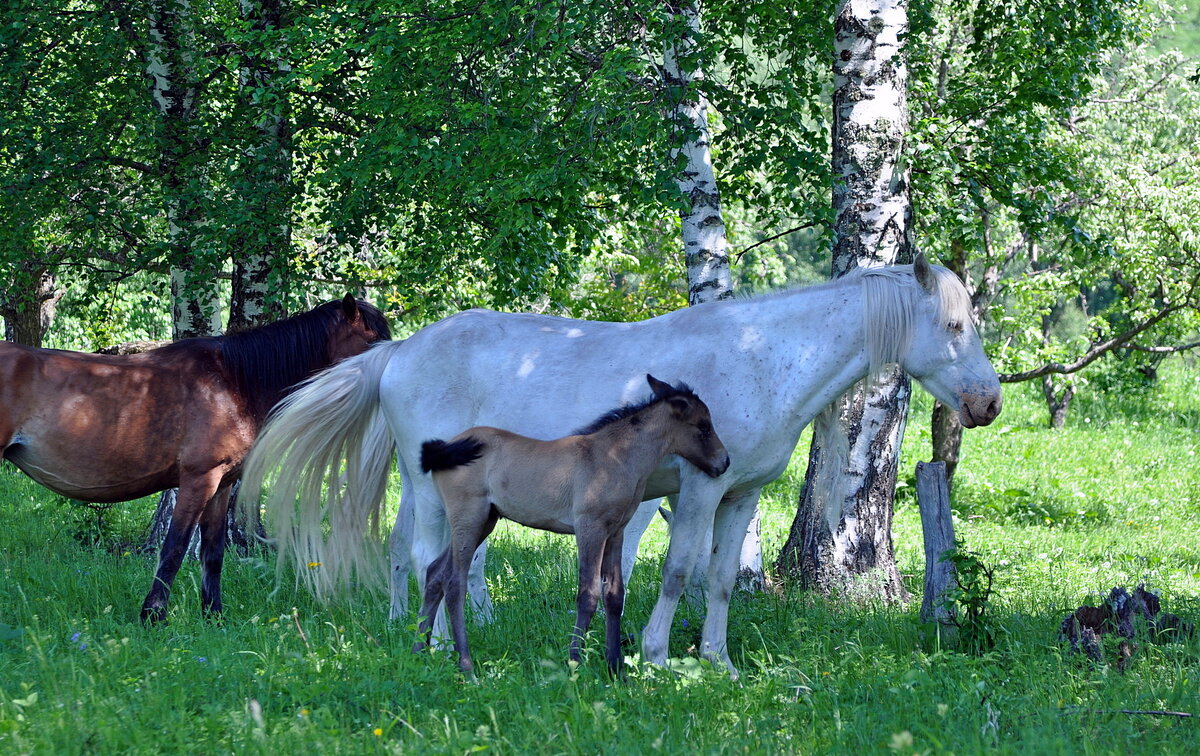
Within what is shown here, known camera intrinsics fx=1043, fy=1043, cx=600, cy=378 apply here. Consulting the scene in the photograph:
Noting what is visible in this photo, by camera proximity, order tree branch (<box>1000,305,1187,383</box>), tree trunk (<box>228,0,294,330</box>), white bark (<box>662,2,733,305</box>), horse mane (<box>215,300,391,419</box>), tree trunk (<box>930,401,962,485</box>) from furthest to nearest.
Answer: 1. tree branch (<box>1000,305,1187,383</box>)
2. tree trunk (<box>930,401,962,485</box>)
3. tree trunk (<box>228,0,294,330</box>)
4. white bark (<box>662,2,733,305</box>)
5. horse mane (<box>215,300,391,419</box>)

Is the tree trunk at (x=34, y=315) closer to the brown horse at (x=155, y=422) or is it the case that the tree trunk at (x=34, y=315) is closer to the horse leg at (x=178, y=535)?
the brown horse at (x=155, y=422)

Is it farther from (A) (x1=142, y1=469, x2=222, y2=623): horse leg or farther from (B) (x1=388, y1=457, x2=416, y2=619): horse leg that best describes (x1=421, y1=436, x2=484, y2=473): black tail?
(A) (x1=142, y1=469, x2=222, y2=623): horse leg

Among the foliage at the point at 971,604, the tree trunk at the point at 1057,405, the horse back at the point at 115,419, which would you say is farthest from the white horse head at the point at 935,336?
the tree trunk at the point at 1057,405

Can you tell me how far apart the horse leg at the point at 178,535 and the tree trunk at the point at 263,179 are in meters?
2.25

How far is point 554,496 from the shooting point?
198 inches

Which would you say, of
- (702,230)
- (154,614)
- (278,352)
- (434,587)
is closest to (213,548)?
(154,614)

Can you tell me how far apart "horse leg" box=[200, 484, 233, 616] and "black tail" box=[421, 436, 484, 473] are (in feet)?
7.02

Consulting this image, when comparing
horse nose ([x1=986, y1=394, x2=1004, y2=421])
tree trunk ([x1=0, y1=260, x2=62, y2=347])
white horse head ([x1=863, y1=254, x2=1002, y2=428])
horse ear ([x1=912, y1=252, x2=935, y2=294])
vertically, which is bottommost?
horse nose ([x1=986, y1=394, x2=1004, y2=421])

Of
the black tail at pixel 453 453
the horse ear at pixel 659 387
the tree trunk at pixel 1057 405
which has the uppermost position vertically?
the tree trunk at pixel 1057 405

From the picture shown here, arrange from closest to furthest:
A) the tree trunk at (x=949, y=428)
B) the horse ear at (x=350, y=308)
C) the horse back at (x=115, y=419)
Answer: the horse back at (x=115, y=419) → the horse ear at (x=350, y=308) → the tree trunk at (x=949, y=428)

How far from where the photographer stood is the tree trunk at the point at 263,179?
8586 mm

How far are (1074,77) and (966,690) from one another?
310 inches

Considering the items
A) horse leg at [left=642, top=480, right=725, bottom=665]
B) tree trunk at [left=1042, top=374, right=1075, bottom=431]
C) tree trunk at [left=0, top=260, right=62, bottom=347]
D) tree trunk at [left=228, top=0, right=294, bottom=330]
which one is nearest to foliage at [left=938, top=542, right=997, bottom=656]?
horse leg at [left=642, top=480, right=725, bottom=665]

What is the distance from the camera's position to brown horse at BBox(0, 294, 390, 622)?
6238 millimetres
